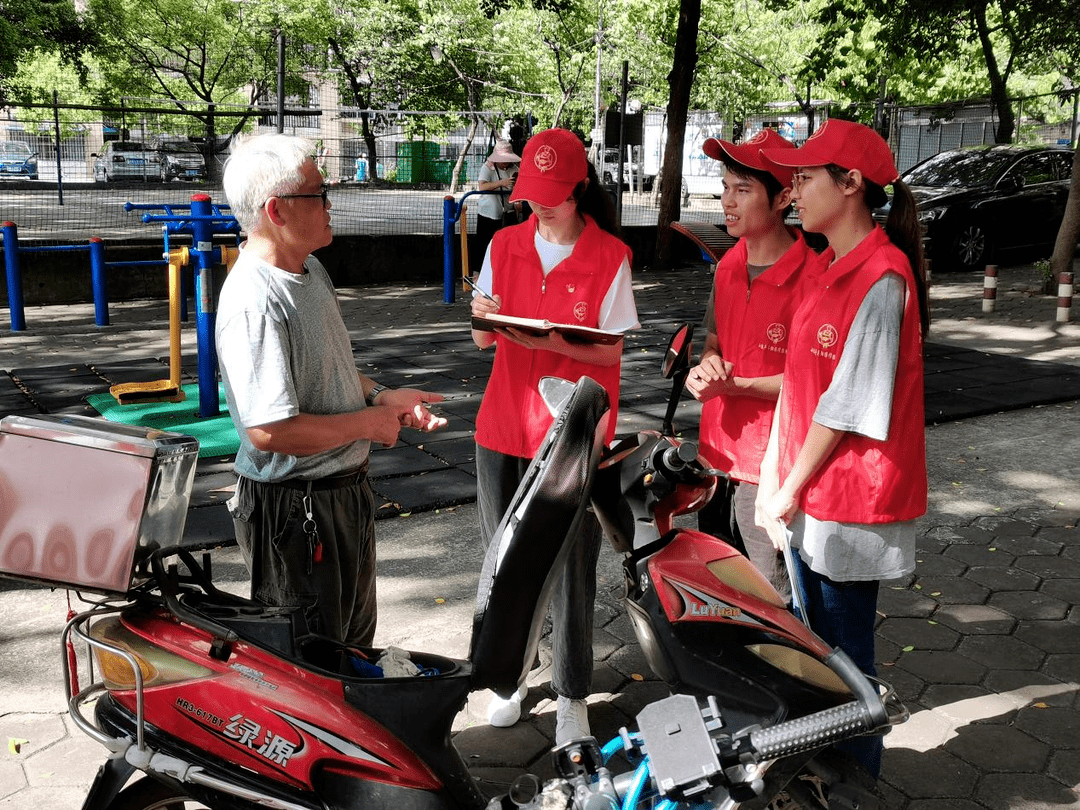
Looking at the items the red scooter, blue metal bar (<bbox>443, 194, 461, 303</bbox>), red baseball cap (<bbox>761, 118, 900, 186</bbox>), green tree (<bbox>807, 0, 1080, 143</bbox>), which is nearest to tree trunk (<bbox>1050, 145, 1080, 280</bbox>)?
green tree (<bbox>807, 0, 1080, 143</bbox>)

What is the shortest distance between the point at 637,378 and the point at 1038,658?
14.9 feet

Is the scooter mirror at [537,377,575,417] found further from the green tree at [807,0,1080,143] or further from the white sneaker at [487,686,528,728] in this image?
the green tree at [807,0,1080,143]

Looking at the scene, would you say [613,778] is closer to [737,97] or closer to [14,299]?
[14,299]

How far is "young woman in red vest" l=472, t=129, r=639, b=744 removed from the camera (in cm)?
321

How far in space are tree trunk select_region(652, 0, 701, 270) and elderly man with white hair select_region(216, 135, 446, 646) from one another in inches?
463

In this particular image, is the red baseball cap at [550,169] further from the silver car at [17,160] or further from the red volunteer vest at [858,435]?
the silver car at [17,160]

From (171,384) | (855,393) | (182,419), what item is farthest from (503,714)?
(171,384)

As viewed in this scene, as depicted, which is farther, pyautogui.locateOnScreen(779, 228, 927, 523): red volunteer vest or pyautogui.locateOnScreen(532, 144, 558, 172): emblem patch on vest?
pyautogui.locateOnScreen(532, 144, 558, 172): emblem patch on vest

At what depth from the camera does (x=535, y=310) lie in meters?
3.29

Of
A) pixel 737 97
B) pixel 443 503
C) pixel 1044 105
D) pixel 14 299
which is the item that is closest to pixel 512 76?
pixel 737 97

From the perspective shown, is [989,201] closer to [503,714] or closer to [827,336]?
[503,714]

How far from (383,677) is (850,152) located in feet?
5.14

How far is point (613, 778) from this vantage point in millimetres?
1996

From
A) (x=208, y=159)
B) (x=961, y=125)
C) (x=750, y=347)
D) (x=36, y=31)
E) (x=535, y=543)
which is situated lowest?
(x=535, y=543)
